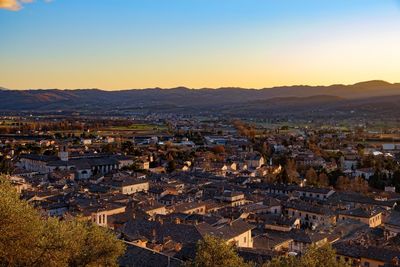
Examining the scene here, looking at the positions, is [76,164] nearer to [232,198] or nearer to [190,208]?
[232,198]

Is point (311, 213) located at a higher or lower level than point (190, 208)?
lower

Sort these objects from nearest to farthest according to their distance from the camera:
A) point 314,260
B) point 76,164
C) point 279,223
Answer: point 314,260 < point 279,223 < point 76,164

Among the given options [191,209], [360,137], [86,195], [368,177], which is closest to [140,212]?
[191,209]

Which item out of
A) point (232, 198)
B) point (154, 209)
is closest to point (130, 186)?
point (232, 198)

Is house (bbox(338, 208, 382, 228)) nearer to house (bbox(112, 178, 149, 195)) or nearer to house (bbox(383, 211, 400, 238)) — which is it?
house (bbox(383, 211, 400, 238))

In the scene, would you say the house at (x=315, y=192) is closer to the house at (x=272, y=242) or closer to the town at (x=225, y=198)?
the town at (x=225, y=198)

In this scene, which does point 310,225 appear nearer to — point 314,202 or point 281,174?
point 314,202
